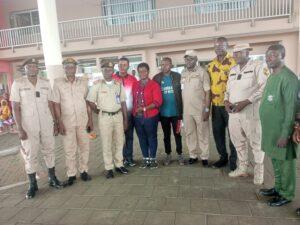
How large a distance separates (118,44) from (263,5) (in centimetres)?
656

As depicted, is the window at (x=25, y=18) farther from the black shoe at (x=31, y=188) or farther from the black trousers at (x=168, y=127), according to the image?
the black shoe at (x=31, y=188)

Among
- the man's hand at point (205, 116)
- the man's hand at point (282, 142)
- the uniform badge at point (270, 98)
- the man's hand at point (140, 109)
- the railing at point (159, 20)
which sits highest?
the railing at point (159, 20)

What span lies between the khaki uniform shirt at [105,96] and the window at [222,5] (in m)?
9.02

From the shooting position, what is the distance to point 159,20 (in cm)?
1305

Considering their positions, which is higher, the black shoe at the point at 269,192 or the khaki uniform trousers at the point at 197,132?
the khaki uniform trousers at the point at 197,132

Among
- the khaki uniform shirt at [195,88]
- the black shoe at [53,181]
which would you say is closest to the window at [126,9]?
the khaki uniform shirt at [195,88]

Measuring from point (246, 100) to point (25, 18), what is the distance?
15490 mm

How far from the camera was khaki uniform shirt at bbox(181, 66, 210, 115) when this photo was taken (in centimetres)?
474

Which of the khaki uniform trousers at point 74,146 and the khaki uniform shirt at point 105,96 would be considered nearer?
the khaki uniform trousers at point 74,146

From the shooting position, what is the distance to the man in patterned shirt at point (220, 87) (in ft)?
14.9

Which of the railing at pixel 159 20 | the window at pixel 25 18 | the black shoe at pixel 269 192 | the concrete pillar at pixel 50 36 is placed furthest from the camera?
the window at pixel 25 18

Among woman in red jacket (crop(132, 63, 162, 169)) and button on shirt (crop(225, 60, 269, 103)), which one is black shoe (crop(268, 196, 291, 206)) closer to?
button on shirt (crop(225, 60, 269, 103))

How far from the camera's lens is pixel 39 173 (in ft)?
17.1

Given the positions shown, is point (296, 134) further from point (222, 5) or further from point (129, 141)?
point (222, 5)
